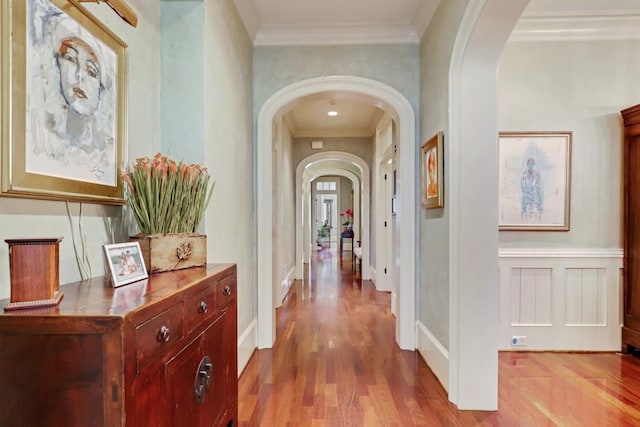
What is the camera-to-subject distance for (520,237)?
3014 millimetres

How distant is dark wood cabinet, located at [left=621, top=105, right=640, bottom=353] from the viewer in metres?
2.86

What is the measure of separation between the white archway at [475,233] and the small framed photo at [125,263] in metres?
1.75

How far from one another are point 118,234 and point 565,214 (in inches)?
133

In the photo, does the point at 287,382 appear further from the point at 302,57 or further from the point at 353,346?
the point at 302,57

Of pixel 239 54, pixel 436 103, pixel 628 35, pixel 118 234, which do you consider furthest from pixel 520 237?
pixel 118 234

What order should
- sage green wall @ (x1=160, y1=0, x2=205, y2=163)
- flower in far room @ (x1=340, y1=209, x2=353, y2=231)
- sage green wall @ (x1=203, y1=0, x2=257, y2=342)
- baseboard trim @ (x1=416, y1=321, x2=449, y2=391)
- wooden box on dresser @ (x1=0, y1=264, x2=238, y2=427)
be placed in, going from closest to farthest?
wooden box on dresser @ (x1=0, y1=264, x2=238, y2=427) < sage green wall @ (x1=160, y1=0, x2=205, y2=163) < sage green wall @ (x1=203, y1=0, x2=257, y2=342) < baseboard trim @ (x1=416, y1=321, x2=449, y2=391) < flower in far room @ (x1=340, y1=209, x2=353, y2=231)

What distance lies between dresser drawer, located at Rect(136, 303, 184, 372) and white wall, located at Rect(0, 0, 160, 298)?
479 millimetres

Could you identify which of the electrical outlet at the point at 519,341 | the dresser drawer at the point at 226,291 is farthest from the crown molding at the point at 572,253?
the dresser drawer at the point at 226,291

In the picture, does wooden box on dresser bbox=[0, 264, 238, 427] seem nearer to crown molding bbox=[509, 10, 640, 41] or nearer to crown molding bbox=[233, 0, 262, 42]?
crown molding bbox=[233, 0, 262, 42]

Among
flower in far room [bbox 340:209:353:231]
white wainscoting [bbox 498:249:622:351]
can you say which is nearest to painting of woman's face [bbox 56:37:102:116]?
white wainscoting [bbox 498:249:622:351]

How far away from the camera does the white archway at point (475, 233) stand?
2070 millimetres

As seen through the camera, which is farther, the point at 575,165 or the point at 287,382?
the point at 575,165

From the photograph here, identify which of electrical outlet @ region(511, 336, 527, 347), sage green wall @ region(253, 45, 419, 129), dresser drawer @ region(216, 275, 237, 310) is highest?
sage green wall @ region(253, 45, 419, 129)

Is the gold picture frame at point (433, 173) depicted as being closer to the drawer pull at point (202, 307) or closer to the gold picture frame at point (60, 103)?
the drawer pull at point (202, 307)
